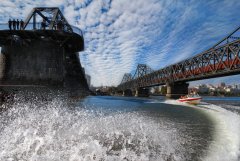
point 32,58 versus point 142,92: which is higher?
point 32,58

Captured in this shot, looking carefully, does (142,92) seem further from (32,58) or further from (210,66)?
(32,58)

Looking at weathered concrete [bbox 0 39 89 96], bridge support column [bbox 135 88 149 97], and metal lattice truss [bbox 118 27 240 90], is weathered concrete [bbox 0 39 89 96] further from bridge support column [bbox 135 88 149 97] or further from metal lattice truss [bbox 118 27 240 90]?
bridge support column [bbox 135 88 149 97]

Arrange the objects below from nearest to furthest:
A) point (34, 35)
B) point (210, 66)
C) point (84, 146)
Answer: point (84, 146)
point (34, 35)
point (210, 66)

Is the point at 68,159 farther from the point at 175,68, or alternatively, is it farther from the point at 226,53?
the point at 175,68

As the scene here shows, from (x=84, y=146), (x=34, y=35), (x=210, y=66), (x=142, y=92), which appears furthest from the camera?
(x=142, y=92)

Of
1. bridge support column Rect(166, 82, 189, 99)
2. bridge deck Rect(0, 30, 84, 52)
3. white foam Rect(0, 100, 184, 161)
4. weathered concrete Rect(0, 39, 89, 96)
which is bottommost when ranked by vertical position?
white foam Rect(0, 100, 184, 161)

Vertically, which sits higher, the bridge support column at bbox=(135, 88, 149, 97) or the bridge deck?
the bridge deck

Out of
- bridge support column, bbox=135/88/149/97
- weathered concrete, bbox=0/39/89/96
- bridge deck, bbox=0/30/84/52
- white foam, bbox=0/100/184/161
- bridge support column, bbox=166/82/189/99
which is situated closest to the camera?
white foam, bbox=0/100/184/161

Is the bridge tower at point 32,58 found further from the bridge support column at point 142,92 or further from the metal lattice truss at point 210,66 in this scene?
the bridge support column at point 142,92

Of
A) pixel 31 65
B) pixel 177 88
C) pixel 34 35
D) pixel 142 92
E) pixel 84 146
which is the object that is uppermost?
pixel 34 35

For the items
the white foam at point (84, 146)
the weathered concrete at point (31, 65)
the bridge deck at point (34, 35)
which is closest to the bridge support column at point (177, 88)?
the bridge deck at point (34, 35)

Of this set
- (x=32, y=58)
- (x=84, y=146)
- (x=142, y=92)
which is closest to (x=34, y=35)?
(x=32, y=58)

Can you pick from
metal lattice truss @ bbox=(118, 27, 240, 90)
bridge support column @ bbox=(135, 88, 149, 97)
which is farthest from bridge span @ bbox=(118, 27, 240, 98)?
bridge support column @ bbox=(135, 88, 149, 97)

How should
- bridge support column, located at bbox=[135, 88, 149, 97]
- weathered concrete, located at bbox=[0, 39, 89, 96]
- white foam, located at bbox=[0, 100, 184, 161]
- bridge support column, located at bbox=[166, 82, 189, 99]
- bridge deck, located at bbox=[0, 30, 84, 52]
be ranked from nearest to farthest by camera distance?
white foam, located at bbox=[0, 100, 184, 161] < bridge deck, located at bbox=[0, 30, 84, 52] < weathered concrete, located at bbox=[0, 39, 89, 96] < bridge support column, located at bbox=[166, 82, 189, 99] < bridge support column, located at bbox=[135, 88, 149, 97]
